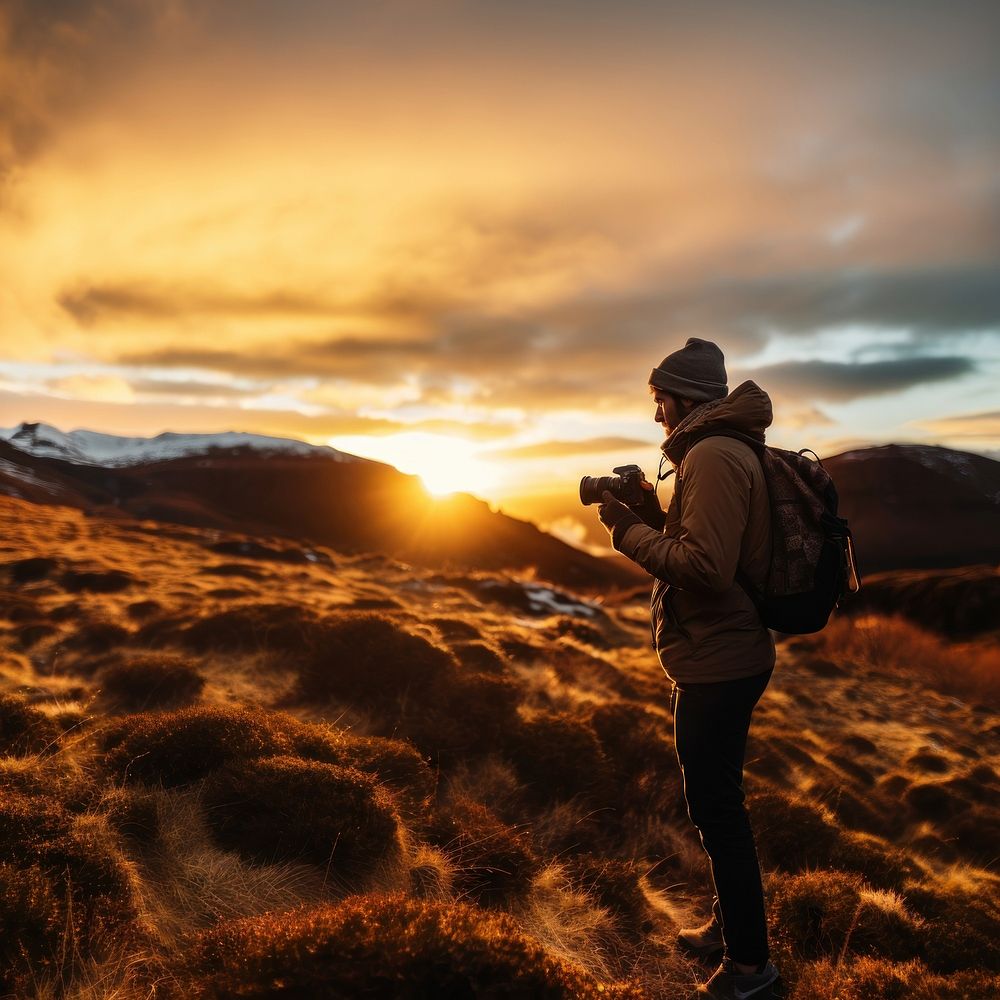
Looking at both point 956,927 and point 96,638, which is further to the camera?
point 96,638

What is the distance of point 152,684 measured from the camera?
825cm

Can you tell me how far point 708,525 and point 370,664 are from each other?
7335 mm

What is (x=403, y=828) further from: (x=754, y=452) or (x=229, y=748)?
(x=754, y=452)

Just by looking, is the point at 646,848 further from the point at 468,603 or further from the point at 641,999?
the point at 468,603

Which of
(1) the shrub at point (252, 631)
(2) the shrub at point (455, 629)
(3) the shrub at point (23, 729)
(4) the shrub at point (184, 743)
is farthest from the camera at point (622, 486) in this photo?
(2) the shrub at point (455, 629)

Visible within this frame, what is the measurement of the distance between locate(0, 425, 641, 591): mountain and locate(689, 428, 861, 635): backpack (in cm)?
5219

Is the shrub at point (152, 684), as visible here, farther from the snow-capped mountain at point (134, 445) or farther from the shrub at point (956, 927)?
the snow-capped mountain at point (134, 445)

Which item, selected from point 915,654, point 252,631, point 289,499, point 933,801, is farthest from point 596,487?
point 289,499

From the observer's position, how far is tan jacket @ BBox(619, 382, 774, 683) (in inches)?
121

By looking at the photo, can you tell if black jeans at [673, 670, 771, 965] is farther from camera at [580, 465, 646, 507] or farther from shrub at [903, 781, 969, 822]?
shrub at [903, 781, 969, 822]

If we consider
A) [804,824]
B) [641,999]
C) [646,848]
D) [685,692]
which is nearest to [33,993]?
[641,999]

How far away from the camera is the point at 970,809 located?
30.6ft

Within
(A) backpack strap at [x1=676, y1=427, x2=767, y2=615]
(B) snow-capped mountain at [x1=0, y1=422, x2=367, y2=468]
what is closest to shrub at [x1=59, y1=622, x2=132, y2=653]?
(A) backpack strap at [x1=676, y1=427, x2=767, y2=615]

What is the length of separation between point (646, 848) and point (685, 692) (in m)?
3.62
